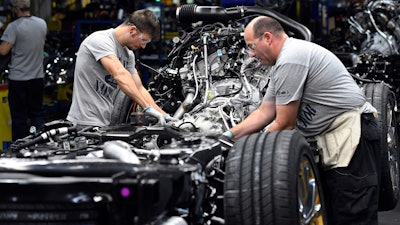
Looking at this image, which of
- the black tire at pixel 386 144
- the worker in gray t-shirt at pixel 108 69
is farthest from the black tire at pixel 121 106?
the black tire at pixel 386 144

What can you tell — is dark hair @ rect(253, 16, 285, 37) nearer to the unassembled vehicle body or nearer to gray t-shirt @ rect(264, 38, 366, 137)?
gray t-shirt @ rect(264, 38, 366, 137)

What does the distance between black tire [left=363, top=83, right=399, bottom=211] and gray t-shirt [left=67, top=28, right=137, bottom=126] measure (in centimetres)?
241

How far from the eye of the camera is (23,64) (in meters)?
12.7

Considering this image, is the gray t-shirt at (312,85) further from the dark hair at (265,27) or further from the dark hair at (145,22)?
the dark hair at (145,22)

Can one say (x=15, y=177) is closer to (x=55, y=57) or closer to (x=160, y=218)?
(x=160, y=218)

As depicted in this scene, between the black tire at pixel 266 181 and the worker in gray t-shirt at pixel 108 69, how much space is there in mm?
2431

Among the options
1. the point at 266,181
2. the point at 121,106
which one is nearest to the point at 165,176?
the point at 266,181

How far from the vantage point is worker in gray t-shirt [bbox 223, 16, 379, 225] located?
6688 millimetres

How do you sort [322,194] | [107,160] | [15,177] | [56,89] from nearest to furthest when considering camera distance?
[15,177] → [107,160] → [322,194] → [56,89]

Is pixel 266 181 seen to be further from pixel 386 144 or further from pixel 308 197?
pixel 386 144

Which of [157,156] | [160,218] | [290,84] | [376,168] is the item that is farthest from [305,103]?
[160,218]

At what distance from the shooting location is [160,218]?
529 cm

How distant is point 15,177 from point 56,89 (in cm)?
1024

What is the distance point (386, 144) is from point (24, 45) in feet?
19.8
